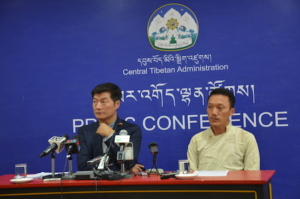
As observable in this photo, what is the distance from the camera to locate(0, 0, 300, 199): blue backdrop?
4.04m

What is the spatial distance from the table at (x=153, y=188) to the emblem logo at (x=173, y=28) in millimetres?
1753

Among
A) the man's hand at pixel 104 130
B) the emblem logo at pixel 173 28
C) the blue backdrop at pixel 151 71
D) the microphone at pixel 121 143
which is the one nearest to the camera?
the microphone at pixel 121 143

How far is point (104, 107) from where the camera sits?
343cm

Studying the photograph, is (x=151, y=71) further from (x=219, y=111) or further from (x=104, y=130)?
(x=104, y=130)

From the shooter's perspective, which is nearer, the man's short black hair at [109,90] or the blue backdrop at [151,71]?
the man's short black hair at [109,90]

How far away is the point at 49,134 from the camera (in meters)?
4.55

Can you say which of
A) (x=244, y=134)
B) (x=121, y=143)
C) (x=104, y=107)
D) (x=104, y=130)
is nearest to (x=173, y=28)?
(x=104, y=107)

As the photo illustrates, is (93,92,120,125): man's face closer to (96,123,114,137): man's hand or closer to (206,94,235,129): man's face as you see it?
(96,123,114,137): man's hand

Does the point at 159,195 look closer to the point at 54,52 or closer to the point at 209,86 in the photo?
the point at 209,86

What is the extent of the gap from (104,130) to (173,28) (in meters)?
1.54

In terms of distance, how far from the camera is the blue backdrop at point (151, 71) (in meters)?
4.04

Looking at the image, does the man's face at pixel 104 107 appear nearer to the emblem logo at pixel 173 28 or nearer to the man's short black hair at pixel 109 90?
the man's short black hair at pixel 109 90

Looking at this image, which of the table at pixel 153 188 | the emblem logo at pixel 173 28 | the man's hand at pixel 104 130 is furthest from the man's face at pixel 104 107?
the emblem logo at pixel 173 28

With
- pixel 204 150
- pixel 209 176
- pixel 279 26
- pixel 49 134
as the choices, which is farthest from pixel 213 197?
pixel 49 134
